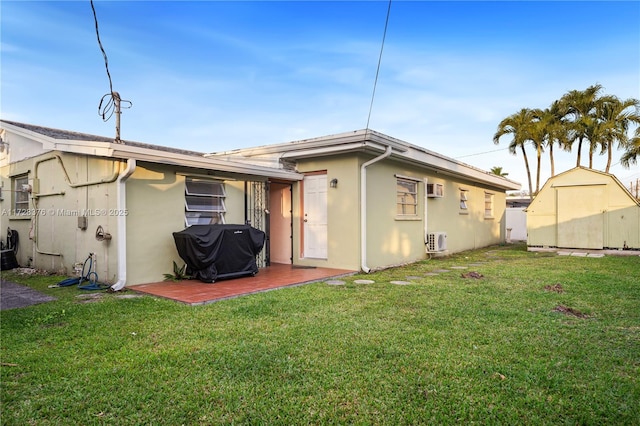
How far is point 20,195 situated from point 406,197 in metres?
9.99

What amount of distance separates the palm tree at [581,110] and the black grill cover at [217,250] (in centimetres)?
1879

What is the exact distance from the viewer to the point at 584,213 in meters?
11.3

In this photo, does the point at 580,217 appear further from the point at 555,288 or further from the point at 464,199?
the point at 555,288

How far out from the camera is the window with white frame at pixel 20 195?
9.13 metres

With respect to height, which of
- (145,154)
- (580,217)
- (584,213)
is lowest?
(580,217)

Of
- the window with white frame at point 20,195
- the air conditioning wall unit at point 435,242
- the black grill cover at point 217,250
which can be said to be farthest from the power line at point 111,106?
the air conditioning wall unit at point 435,242

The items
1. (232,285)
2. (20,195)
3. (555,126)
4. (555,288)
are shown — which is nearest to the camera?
(555,288)

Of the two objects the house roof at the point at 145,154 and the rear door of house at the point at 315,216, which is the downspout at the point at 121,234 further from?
the rear door of house at the point at 315,216

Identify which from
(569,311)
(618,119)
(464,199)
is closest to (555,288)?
(569,311)

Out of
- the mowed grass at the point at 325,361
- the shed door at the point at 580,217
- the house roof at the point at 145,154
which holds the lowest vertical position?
the mowed grass at the point at 325,361

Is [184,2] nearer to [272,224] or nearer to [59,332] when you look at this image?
[272,224]

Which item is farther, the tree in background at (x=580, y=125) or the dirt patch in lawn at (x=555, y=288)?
the tree in background at (x=580, y=125)

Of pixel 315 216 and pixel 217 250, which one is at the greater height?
pixel 315 216

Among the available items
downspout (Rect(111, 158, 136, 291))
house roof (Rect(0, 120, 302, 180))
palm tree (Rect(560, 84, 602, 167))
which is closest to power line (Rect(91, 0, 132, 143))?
house roof (Rect(0, 120, 302, 180))
